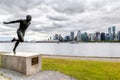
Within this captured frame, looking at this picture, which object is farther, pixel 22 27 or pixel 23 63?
pixel 22 27

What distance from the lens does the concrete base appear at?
1087 centimetres

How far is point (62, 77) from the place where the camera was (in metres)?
10.8

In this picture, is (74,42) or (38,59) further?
(74,42)

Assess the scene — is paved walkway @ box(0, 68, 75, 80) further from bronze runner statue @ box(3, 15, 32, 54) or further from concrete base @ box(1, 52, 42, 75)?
bronze runner statue @ box(3, 15, 32, 54)

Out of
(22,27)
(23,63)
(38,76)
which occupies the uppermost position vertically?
(22,27)

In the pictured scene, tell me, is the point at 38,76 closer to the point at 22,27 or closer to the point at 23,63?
the point at 23,63

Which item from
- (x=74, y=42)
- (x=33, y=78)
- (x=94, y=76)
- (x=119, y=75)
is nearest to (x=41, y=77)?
(x=33, y=78)

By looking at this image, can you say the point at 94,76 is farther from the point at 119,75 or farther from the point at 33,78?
the point at 33,78

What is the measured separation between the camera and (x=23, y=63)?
35.8 feet

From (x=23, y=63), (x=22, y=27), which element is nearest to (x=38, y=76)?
(x=23, y=63)

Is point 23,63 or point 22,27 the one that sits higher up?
point 22,27

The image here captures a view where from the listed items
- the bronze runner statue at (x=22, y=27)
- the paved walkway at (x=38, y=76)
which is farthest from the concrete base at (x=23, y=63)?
the bronze runner statue at (x=22, y=27)

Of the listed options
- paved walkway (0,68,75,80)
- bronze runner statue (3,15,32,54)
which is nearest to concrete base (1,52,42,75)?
paved walkway (0,68,75,80)

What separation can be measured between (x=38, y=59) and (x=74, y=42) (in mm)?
161449
